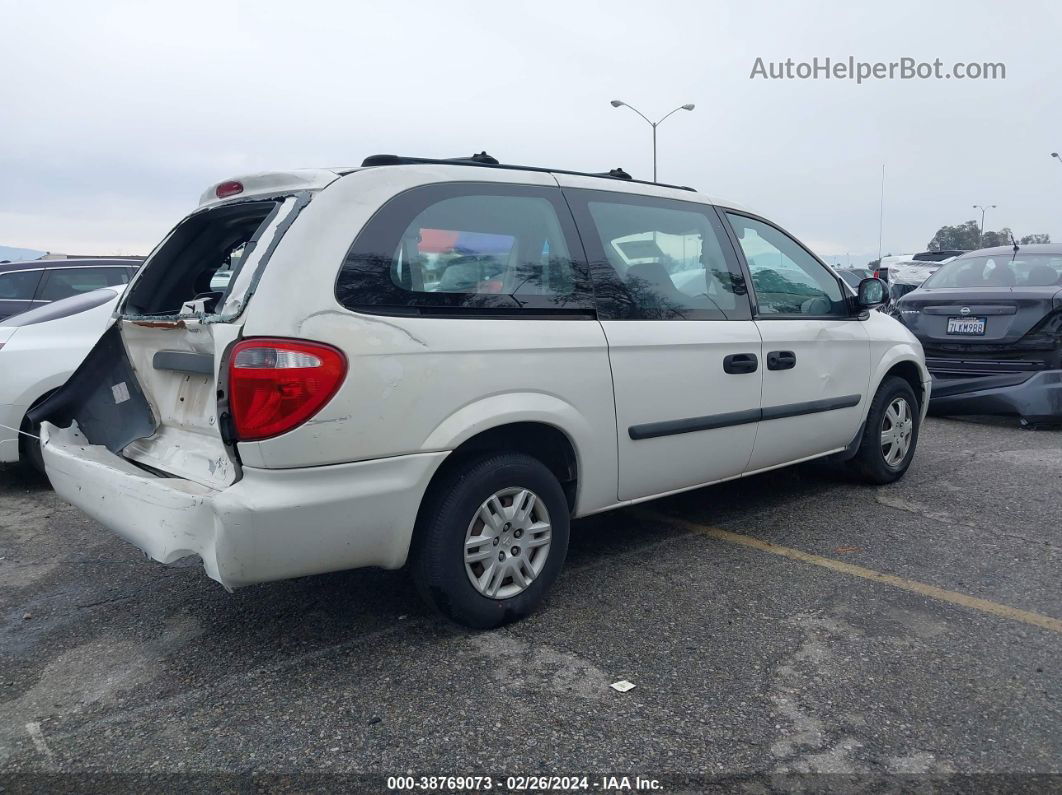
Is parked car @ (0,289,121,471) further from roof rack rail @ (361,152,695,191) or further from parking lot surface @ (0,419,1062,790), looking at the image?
roof rack rail @ (361,152,695,191)

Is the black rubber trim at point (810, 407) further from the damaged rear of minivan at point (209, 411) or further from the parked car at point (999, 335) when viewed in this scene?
the parked car at point (999, 335)

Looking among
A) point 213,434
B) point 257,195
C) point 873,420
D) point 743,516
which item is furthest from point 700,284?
point 213,434

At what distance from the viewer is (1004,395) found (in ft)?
23.9

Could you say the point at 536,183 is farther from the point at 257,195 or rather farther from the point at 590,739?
the point at 590,739

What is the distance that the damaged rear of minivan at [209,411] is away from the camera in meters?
2.76

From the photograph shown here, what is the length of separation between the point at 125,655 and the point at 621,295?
2.40 metres

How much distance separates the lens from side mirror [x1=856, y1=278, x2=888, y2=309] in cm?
490

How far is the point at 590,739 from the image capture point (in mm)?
2566

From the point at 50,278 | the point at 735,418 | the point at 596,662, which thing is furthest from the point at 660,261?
the point at 50,278

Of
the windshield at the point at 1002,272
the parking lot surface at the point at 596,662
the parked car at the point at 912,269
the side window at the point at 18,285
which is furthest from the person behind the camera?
the parked car at the point at 912,269

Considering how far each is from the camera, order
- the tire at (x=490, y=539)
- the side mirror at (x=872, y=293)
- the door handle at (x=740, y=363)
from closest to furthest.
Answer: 1. the tire at (x=490, y=539)
2. the door handle at (x=740, y=363)
3. the side mirror at (x=872, y=293)

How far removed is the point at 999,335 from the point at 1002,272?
101 cm

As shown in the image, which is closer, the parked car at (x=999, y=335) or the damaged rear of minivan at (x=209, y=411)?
the damaged rear of minivan at (x=209, y=411)

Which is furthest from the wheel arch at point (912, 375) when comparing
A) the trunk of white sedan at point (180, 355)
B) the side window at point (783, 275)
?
the trunk of white sedan at point (180, 355)
